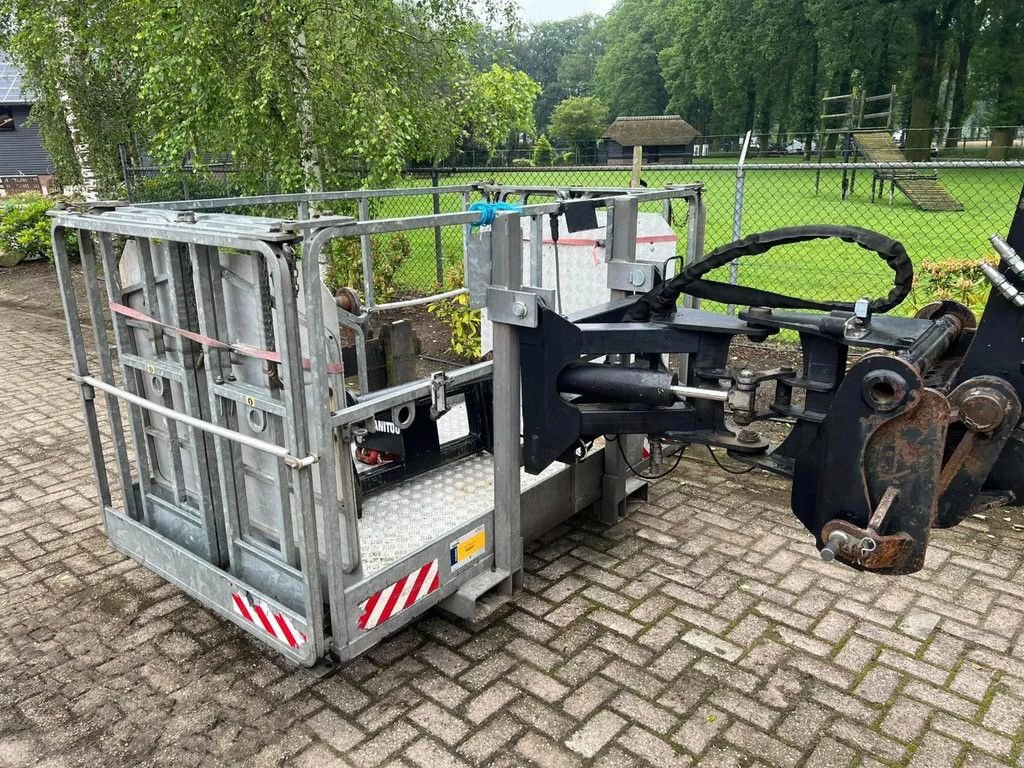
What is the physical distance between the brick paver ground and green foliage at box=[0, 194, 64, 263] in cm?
1265

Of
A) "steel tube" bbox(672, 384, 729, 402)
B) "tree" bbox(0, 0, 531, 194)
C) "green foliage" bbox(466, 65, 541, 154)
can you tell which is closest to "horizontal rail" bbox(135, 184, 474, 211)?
"steel tube" bbox(672, 384, 729, 402)

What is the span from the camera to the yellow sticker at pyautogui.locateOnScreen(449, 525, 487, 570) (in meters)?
3.41

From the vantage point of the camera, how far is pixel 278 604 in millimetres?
2998

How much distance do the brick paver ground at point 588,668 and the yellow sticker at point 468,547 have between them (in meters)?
0.33

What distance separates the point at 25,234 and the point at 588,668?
15.3 meters

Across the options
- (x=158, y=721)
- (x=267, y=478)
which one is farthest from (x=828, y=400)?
(x=158, y=721)

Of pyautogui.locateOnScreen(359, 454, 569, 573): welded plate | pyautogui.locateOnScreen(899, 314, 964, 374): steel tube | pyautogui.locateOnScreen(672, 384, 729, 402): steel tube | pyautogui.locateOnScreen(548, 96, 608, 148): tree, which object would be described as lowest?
pyautogui.locateOnScreen(359, 454, 569, 573): welded plate

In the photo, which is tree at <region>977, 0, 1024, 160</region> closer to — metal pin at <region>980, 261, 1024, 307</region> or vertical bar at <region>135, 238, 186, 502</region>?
metal pin at <region>980, 261, 1024, 307</region>

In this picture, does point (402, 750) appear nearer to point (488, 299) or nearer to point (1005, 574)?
point (488, 299)

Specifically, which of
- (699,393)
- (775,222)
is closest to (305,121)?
(699,393)

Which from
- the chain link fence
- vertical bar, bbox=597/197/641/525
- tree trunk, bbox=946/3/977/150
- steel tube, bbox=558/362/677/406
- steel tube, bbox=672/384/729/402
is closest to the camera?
steel tube, bbox=672/384/729/402

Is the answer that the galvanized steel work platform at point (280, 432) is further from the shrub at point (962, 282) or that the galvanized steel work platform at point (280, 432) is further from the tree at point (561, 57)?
the tree at point (561, 57)

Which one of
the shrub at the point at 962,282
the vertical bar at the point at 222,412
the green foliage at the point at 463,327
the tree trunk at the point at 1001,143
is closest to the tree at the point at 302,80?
the green foliage at the point at 463,327

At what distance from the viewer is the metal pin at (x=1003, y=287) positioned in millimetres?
2168
